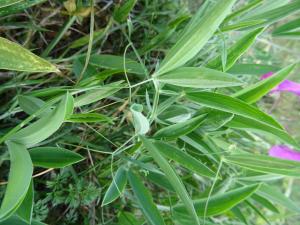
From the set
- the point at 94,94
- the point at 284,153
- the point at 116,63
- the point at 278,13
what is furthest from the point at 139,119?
the point at 284,153

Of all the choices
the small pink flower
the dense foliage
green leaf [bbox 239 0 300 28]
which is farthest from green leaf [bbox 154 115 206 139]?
the small pink flower

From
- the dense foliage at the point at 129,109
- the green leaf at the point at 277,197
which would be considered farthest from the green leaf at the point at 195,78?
the green leaf at the point at 277,197

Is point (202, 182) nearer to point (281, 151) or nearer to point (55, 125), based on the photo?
point (281, 151)

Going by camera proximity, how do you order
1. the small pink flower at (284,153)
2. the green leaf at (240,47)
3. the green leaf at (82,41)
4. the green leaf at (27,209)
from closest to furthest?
the green leaf at (27,209) < the green leaf at (240,47) < the green leaf at (82,41) < the small pink flower at (284,153)

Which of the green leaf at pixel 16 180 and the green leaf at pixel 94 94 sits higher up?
the green leaf at pixel 94 94

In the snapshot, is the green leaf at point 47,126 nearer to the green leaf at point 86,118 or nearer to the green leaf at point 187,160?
the green leaf at point 86,118

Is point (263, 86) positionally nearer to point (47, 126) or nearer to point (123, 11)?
point (123, 11)

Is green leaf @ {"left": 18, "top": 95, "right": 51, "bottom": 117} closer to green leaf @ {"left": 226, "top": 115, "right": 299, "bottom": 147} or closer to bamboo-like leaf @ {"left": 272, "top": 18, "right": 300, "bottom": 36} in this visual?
green leaf @ {"left": 226, "top": 115, "right": 299, "bottom": 147}
